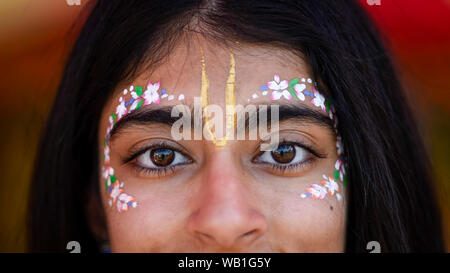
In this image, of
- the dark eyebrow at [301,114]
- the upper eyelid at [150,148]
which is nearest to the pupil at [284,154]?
the dark eyebrow at [301,114]

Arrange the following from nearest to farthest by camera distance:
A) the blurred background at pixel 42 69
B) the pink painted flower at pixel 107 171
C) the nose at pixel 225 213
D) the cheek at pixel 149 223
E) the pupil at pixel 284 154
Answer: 1. the nose at pixel 225 213
2. the cheek at pixel 149 223
3. the pupil at pixel 284 154
4. the pink painted flower at pixel 107 171
5. the blurred background at pixel 42 69

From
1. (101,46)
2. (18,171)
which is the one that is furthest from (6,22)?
(101,46)

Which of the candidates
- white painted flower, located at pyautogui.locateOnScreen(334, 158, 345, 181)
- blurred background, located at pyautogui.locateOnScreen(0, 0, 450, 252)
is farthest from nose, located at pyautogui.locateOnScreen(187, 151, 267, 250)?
blurred background, located at pyautogui.locateOnScreen(0, 0, 450, 252)

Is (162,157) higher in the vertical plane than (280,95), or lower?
lower

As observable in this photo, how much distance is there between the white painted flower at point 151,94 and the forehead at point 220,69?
0.02 metres

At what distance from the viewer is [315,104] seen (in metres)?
1.54

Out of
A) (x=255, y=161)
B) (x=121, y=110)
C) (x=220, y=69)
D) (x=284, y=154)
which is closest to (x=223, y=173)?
(x=255, y=161)

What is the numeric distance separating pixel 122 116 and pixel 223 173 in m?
0.44

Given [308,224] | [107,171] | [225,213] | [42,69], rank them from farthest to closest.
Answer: [42,69]
[107,171]
[308,224]
[225,213]

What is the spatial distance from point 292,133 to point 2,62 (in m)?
2.38

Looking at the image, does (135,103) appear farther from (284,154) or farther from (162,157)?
(284,154)

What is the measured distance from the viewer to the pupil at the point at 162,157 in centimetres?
156

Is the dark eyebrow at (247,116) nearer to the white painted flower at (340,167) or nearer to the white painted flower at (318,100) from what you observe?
the white painted flower at (318,100)

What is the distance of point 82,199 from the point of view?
2039mm
